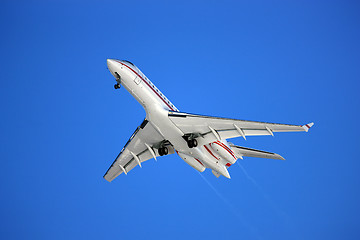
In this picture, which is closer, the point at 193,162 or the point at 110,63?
the point at 110,63

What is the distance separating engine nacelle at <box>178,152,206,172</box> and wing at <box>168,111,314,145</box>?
3.07 m

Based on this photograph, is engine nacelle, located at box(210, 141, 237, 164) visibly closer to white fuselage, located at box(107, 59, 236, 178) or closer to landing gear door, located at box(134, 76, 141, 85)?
white fuselage, located at box(107, 59, 236, 178)

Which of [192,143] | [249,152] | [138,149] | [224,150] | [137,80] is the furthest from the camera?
[138,149]

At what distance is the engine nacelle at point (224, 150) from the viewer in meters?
32.0

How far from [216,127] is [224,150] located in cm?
361

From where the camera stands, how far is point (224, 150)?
3225 cm

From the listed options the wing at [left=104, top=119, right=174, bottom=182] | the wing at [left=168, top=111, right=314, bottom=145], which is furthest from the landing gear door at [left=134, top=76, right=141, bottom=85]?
the wing at [left=104, top=119, right=174, bottom=182]

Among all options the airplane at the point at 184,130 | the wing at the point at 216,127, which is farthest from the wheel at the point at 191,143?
the wing at the point at 216,127

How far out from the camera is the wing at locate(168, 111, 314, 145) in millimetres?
26987

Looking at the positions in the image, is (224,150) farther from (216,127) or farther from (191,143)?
(216,127)

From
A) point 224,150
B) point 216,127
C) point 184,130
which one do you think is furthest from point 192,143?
point 224,150

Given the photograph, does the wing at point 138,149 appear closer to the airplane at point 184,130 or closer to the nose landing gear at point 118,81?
the airplane at point 184,130

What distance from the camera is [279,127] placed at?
85.3 feet

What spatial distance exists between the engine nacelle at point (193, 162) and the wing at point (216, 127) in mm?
3067
